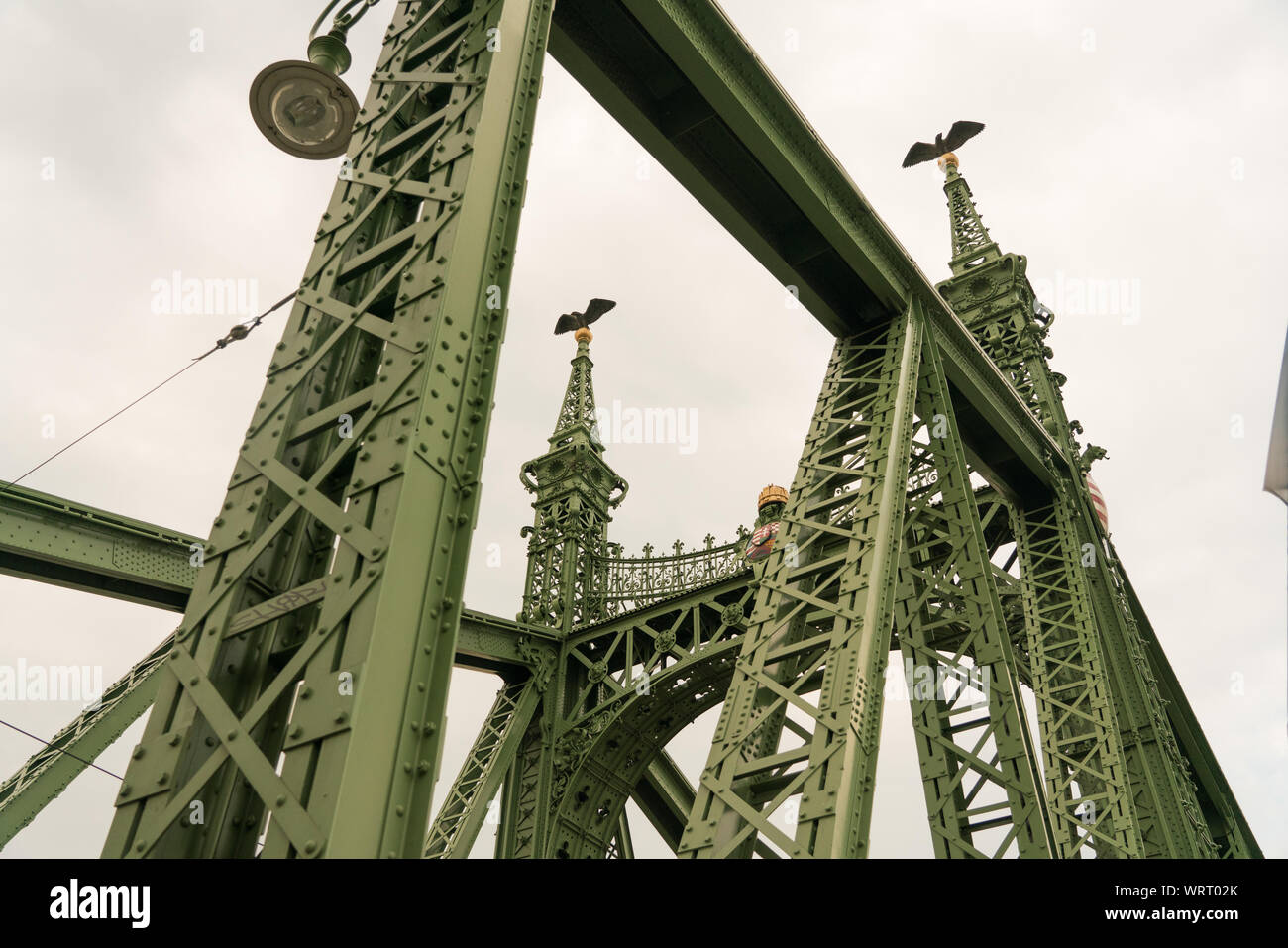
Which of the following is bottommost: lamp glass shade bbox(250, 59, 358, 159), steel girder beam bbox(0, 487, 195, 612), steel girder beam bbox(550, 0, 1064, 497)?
lamp glass shade bbox(250, 59, 358, 159)

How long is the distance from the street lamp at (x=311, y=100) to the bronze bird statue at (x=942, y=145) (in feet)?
41.4

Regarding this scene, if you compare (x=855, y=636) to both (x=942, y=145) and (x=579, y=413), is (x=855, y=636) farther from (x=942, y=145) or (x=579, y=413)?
(x=579, y=413)

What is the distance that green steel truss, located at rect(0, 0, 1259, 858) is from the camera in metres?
3.54

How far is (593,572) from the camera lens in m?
19.2

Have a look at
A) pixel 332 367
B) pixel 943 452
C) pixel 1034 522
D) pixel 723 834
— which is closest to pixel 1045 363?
pixel 1034 522

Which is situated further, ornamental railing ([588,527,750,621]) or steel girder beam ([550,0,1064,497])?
ornamental railing ([588,527,750,621])

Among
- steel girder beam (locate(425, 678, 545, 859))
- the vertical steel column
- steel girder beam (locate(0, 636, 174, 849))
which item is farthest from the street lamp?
steel girder beam (locate(425, 678, 545, 859))

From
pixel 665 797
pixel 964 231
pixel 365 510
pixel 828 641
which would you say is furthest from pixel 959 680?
pixel 665 797

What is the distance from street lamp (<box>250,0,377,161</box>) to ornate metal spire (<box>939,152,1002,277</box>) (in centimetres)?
1215

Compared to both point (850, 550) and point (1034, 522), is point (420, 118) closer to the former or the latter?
point (850, 550)

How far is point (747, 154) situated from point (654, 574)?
36.1 feet

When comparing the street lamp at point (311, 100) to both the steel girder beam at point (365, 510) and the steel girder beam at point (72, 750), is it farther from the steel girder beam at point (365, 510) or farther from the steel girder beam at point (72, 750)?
the steel girder beam at point (72, 750)

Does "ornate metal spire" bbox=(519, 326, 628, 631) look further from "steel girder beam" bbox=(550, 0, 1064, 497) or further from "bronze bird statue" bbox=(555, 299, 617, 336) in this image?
"steel girder beam" bbox=(550, 0, 1064, 497)
